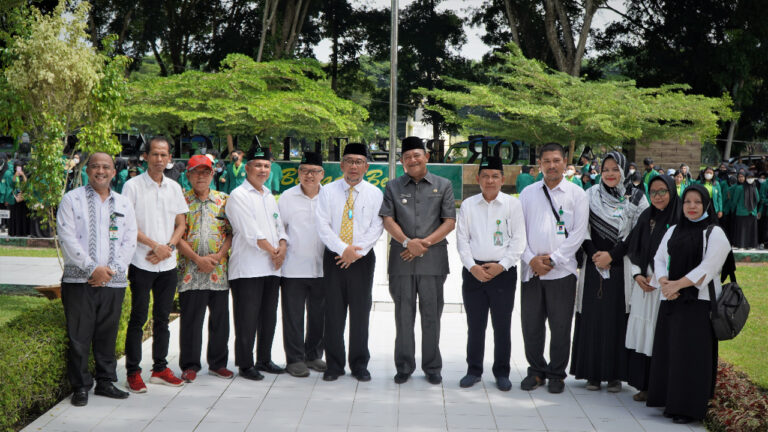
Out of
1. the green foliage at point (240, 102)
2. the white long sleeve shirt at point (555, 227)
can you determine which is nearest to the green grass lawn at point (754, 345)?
the white long sleeve shirt at point (555, 227)

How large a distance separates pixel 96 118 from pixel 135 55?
2477cm

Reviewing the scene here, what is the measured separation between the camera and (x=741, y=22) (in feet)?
93.3

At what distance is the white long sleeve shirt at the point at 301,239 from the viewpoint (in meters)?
6.36

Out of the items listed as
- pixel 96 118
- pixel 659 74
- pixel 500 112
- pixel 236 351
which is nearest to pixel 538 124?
pixel 500 112

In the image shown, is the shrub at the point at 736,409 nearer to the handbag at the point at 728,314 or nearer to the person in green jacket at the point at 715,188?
the handbag at the point at 728,314

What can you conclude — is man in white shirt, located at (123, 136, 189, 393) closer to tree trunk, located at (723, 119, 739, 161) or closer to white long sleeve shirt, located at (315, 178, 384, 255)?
white long sleeve shirt, located at (315, 178, 384, 255)

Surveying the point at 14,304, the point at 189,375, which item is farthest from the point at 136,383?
the point at 14,304

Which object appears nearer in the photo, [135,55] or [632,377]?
[632,377]

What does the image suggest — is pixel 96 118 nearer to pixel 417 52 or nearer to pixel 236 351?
pixel 236 351

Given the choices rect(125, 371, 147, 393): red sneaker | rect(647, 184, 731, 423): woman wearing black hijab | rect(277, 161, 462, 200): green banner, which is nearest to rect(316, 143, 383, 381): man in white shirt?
rect(125, 371, 147, 393): red sneaker

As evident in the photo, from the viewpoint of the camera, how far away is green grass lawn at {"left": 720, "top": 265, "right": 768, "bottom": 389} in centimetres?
685

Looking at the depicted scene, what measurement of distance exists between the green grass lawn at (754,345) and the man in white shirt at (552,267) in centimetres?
186

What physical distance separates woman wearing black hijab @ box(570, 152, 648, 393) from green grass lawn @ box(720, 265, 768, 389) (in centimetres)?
147

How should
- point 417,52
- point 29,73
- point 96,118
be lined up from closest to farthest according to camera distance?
point 29,73 < point 96,118 < point 417,52
